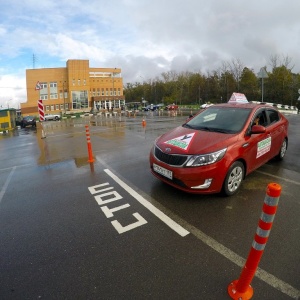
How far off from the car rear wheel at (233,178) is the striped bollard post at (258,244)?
2.01 m

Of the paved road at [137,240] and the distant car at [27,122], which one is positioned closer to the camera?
the paved road at [137,240]

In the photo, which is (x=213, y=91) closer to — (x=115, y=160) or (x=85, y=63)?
(x=85, y=63)

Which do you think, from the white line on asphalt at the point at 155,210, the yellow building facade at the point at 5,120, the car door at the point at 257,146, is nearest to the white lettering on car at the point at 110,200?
the white line on asphalt at the point at 155,210

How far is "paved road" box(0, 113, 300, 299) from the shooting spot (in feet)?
7.84

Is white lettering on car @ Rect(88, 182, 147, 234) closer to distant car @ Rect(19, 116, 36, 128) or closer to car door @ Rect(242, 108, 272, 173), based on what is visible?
car door @ Rect(242, 108, 272, 173)

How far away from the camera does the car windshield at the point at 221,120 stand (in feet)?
15.5

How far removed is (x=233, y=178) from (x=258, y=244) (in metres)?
2.29

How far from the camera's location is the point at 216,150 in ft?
Answer: 13.1

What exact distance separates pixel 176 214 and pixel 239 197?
137 cm

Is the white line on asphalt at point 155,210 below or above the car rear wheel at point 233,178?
below

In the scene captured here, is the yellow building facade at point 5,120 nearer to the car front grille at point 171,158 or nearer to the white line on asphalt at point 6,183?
the white line on asphalt at point 6,183

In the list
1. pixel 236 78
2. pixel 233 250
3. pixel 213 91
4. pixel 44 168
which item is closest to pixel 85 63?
pixel 213 91

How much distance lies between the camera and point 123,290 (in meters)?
2.34

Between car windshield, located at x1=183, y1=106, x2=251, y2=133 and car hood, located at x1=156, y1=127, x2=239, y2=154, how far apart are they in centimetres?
27
